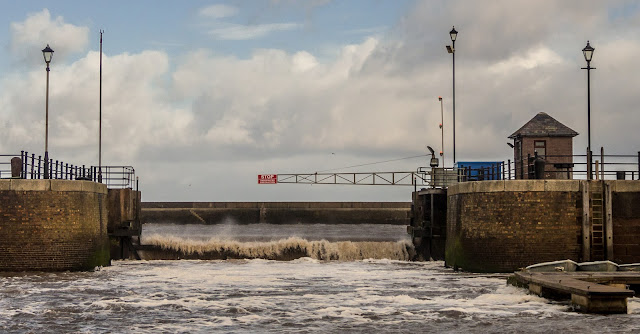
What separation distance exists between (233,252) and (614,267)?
2231 centimetres

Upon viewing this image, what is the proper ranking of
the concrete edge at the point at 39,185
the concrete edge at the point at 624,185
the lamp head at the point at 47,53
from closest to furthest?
the concrete edge at the point at 624,185 < the concrete edge at the point at 39,185 < the lamp head at the point at 47,53

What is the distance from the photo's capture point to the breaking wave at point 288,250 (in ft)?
144

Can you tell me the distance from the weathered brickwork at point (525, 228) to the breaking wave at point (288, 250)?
12.2m

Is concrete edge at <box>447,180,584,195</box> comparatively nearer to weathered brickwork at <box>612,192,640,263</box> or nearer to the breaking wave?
weathered brickwork at <box>612,192,640,263</box>

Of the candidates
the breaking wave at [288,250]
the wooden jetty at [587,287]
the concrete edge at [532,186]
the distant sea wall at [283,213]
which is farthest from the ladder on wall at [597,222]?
the distant sea wall at [283,213]

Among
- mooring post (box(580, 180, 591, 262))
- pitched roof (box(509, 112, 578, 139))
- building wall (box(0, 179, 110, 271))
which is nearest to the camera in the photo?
mooring post (box(580, 180, 591, 262))

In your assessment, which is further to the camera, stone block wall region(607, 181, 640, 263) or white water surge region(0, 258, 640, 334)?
stone block wall region(607, 181, 640, 263)

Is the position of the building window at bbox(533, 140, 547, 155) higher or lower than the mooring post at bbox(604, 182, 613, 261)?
higher

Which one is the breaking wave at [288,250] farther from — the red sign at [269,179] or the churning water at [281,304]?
the red sign at [269,179]

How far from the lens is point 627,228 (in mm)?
30828

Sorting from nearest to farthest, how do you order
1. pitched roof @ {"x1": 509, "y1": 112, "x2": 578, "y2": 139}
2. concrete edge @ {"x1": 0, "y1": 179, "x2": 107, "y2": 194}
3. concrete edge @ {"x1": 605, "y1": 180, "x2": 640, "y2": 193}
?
1. concrete edge @ {"x1": 605, "y1": 180, "x2": 640, "y2": 193}
2. concrete edge @ {"x1": 0, "y1": 179, "x2": 107, "y2": 194}
3. pitched roof @ {"x1": 509, "y1": 112, "x2": 578, "y2": 139}

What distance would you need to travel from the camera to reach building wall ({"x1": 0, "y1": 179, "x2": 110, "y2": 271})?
31.6m

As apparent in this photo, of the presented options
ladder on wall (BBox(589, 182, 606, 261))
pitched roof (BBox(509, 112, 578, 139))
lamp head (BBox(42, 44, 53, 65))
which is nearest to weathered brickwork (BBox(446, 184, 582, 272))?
ladder on wall (BBox(589, 182, 606, 261))

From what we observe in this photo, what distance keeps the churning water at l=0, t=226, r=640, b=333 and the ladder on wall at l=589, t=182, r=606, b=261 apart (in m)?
3.41
